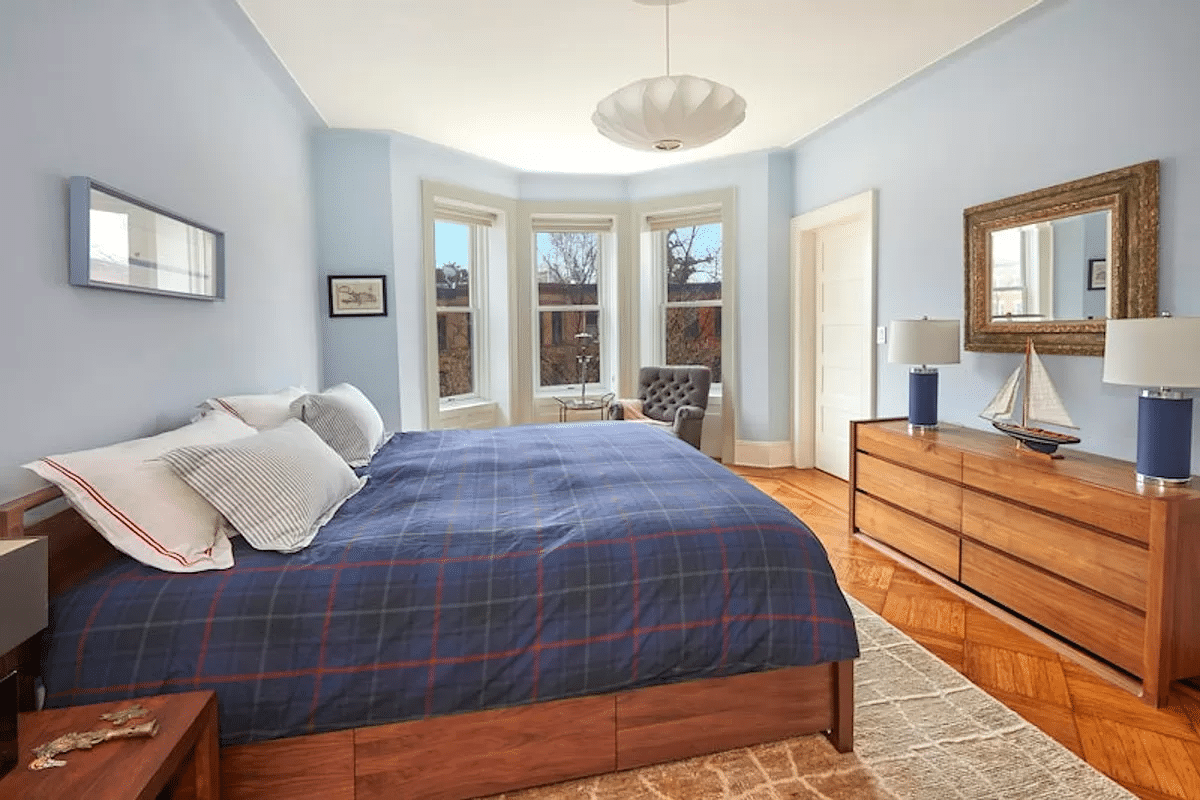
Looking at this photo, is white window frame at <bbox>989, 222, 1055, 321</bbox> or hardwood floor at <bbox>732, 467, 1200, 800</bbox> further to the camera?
white window frame at <bbox>989, 222, 1055, 321</bbox>

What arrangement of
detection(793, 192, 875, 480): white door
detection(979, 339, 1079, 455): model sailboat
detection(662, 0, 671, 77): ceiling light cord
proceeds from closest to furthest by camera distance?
1. detection(979, 339, 1079, 455): model sailboat
2. detection(662, 0, 671, 77): ceiling light cord
3. detection(793, 192, 875, 480): white door

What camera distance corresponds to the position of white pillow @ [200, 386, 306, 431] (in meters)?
2.58

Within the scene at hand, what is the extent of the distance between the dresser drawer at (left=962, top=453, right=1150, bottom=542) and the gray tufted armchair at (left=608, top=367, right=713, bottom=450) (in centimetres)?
245

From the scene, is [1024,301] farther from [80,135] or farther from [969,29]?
[80,135]

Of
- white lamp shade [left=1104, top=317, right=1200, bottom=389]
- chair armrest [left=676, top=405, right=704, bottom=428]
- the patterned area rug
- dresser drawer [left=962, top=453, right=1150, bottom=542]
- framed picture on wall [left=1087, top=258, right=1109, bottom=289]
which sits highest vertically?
framed picture on wall [left=1087, top=258, right=1109, bottom=289]

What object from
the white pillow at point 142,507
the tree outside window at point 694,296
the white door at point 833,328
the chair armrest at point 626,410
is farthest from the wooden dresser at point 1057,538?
the white pillow at point 142,507

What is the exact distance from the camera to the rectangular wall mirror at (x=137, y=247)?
1.85 meters

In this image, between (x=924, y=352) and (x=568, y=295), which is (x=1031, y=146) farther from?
(x=568, y=295)

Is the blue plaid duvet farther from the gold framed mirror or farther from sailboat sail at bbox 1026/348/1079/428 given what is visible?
the gold framed mirror

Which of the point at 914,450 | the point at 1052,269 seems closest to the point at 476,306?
the point at 914,450

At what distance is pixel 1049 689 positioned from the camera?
222 cm

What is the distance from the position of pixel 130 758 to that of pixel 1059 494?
284 cm

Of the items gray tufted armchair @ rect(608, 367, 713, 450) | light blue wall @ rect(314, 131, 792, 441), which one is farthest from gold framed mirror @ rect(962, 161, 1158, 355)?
gray tufted armchair @ rect(608, 367, 713, 450)

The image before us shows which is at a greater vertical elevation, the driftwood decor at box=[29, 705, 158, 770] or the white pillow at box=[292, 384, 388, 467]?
the white pillow at box=[292, 384, 388, 467]
